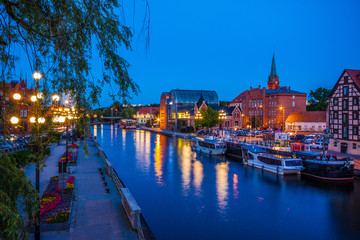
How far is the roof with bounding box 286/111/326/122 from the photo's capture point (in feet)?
242

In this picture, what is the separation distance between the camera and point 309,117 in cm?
7544

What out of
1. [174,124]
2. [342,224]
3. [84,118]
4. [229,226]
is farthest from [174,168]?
[174,124]

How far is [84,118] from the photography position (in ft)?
20.3

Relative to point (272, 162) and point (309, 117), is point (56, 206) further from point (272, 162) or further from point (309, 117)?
point (309, 117)

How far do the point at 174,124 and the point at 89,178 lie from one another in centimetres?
8867

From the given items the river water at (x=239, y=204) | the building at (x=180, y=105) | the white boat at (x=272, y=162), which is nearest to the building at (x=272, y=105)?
the building at (x=180, y=105)

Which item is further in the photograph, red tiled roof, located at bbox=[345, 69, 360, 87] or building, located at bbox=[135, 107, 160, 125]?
building, located at bbox=[135, 107, 160, 125]

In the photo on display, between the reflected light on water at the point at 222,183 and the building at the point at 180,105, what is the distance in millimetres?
68173

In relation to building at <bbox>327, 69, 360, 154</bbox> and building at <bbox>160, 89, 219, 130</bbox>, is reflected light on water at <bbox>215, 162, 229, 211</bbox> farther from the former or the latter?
building at <bbox>160, 89, 219, 130</bbox>

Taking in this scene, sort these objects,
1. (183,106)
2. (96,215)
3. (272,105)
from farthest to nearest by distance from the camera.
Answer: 1. (183,106)
2. (272,105)
3. (96,215)

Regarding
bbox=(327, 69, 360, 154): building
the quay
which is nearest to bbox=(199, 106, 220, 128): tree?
bbox=(327, 69, 360, 154): building

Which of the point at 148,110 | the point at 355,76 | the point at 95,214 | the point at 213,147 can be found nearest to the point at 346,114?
the point at 355,76

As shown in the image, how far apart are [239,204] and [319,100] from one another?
280ft

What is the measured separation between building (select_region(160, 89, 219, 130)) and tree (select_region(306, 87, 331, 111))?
35.4 metres
